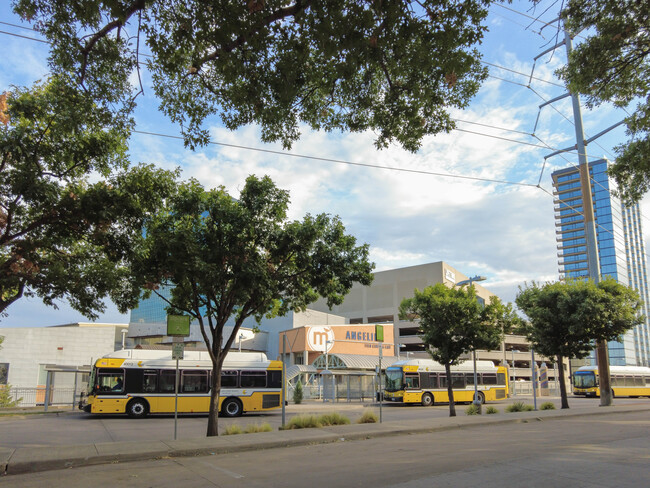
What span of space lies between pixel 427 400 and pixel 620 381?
24746 millimetres

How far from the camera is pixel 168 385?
24.3m

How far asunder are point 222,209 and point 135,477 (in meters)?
7.38

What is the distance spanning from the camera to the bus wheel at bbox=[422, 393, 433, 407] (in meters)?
34.8

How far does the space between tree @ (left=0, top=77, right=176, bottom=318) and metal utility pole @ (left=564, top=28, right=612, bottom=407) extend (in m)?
21.6

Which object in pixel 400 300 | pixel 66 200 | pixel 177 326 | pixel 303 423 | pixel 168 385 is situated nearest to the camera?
pixel 66 200

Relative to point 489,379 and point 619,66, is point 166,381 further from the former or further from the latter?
point 489,379

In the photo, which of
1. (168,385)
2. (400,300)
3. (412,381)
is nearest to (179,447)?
(168,385)

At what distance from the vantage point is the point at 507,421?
18828 millimetres

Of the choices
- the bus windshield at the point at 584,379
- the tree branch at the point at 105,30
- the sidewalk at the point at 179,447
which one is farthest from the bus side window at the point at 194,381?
the bus windshield at the point at 584,379

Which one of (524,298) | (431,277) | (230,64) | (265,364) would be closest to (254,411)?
(265,364)

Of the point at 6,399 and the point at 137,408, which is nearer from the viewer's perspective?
the point at 137,408

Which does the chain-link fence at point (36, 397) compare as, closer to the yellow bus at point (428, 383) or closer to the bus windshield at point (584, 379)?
the yellow bus at point (428, 383)

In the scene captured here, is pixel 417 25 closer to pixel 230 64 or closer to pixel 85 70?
pixel 230 64

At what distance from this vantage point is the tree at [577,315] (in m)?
24.1
